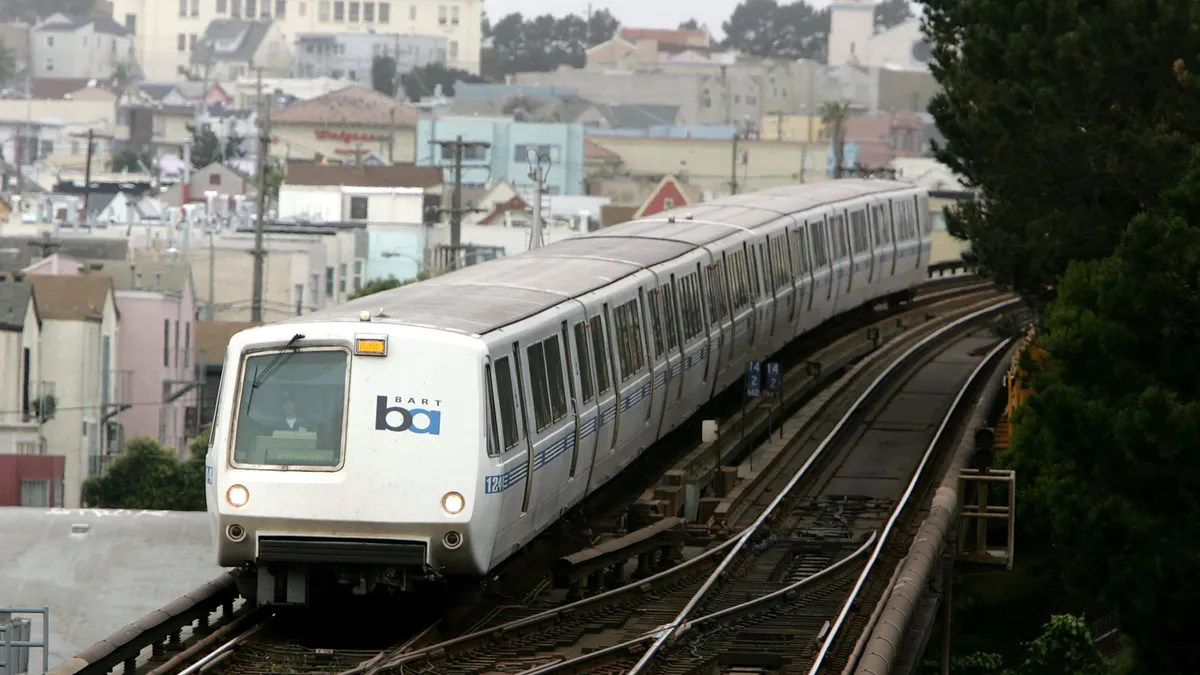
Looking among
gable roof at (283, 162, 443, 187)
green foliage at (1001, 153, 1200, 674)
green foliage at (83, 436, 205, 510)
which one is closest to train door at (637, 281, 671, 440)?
green foliage at (1001, 153, 1200, 674)

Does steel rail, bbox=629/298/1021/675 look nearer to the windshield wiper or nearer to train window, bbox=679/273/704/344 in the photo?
train window, bbox=679/273/704/344

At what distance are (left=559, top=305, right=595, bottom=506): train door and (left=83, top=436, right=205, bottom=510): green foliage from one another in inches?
1176

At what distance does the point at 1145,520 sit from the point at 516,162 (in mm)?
93997

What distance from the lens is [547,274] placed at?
66.3 ft

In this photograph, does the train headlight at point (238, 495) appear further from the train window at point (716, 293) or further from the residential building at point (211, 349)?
the residential building at point (211, 349)

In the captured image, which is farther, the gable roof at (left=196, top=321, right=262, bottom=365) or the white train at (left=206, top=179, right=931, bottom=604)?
the gable roof at (left=196, top=321, right=262, bottom=365)

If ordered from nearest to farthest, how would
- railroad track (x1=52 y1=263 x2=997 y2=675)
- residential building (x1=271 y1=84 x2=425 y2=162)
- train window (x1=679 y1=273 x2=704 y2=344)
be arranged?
railroad track (x1=52 y1=263 x2=997 y2=675) < train window (x1=679 y1=273 x2=704 y2=344) < residential building (x1=271 y1=84 x2=425 y2=162)

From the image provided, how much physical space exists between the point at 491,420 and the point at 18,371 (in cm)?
Result: 3541

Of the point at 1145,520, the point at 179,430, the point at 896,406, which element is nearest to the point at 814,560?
the point at 1145,520

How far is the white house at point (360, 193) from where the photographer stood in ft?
292

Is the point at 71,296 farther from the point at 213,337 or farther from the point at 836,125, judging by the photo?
the point at 836,125

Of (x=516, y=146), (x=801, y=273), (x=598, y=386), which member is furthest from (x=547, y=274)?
(x=516, y=146)

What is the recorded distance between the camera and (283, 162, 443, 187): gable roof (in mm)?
100625

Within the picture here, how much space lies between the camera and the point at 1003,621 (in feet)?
106
